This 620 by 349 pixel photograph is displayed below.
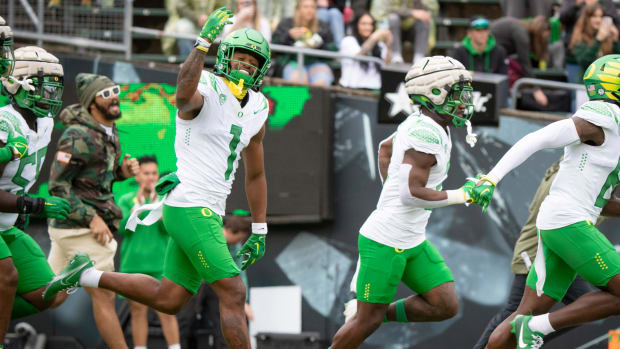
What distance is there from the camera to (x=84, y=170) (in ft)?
29.7

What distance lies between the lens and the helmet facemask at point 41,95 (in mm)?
7777

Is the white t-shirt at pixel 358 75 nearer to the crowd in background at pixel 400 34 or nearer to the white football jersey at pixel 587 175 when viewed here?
the crowd in background at pixel 400 34

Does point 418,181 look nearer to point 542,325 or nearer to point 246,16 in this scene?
point 542,325

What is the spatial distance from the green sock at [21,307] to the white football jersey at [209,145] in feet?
4.66

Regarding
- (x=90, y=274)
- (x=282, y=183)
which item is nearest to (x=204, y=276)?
(x=90, y=274)

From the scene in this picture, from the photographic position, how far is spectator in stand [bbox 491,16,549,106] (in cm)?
1254

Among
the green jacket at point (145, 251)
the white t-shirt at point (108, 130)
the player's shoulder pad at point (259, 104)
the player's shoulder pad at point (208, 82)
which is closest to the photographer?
the player's shoulder pad at point (208, 82)

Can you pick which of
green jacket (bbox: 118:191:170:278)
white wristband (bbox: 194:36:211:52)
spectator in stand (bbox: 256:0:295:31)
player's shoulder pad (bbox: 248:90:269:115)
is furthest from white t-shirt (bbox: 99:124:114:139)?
spectator in stand (bbox: 256:0:295:31)

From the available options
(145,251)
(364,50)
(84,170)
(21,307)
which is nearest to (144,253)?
(145,251)

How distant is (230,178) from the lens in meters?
7.44

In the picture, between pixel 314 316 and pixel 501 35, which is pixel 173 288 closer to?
pixel 314 316

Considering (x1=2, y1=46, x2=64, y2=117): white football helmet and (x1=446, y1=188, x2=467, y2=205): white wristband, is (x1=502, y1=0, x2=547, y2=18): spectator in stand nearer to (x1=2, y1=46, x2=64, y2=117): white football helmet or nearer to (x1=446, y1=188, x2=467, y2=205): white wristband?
(x1=446, y1=188, x2=467, y2=205): white wristband

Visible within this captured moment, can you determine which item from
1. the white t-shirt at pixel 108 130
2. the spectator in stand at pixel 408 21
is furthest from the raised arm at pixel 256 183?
the spectator in stand at pixel 408 21

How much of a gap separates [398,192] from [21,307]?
9.04ft
